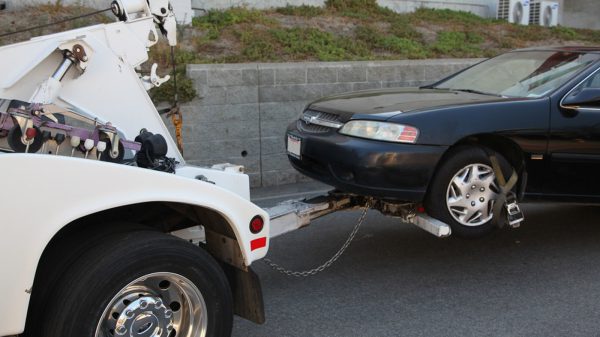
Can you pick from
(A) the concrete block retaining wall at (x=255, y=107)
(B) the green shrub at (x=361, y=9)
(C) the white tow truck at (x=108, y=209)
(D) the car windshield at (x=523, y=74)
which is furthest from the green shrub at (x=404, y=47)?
(C) the white tow truck at (x=108, y=209)

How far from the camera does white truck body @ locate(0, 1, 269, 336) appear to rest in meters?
2.46

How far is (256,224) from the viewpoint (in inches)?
128

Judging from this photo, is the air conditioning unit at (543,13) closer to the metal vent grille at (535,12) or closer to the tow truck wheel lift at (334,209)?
the metal vent grille at (535,12)

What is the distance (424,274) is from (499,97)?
152 centimetres

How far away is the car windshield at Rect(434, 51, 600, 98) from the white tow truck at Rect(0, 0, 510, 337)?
5.35 feet

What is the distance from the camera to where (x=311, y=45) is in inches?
364

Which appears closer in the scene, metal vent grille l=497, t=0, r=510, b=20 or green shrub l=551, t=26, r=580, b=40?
green shrub l=551, t=26, r=580, b=40

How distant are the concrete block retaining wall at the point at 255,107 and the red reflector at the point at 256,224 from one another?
4.17 m

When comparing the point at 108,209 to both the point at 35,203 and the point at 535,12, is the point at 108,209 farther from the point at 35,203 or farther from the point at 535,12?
the point at 535,12

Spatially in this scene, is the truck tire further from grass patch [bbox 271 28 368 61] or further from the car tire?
grass patch [bbox 271 28 368 61]

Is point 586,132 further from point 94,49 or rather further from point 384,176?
point 94,49

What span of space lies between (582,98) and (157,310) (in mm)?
3500

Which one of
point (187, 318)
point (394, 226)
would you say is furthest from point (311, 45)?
point (187, 318)

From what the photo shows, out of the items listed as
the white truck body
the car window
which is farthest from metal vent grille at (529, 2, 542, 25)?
the white truck body
